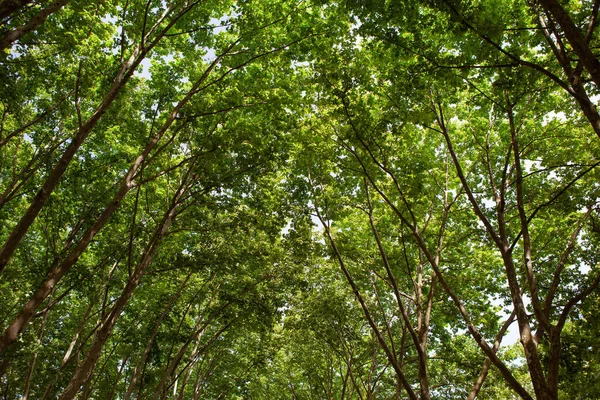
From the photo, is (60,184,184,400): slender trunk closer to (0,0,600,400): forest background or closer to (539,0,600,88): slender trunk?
(0,0,600,400): forest background

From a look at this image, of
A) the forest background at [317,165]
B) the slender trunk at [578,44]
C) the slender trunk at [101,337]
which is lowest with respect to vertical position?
the slender trunk at [101,337]

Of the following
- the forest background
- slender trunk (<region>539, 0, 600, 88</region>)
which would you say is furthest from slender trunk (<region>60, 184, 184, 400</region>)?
slender trunk (<region>539, 0, 600, 88</region>)

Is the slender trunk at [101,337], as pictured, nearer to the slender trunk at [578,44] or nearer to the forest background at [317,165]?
the forest background at [317,165]

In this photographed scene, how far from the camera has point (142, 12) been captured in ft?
23.5

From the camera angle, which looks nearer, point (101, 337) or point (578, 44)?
point (578, 44)

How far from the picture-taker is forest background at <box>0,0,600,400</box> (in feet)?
19.7

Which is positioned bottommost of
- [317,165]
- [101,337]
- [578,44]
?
[101,337]

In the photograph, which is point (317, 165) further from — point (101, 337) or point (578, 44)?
point (578, 44)

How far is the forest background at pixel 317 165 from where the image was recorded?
6016 millimetres

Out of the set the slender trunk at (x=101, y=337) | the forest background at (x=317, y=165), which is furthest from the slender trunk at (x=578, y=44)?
the slender trunk at (x=101, y=337)

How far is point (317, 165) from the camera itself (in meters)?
10.5

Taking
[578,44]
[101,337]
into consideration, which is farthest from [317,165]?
[578,44]

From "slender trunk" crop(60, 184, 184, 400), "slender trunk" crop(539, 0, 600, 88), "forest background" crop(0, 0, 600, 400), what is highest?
"forest background" crop(0, 0, 600, 400)

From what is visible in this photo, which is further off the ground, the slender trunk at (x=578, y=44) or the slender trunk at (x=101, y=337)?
the slender trunk at (x=578, y=44)
